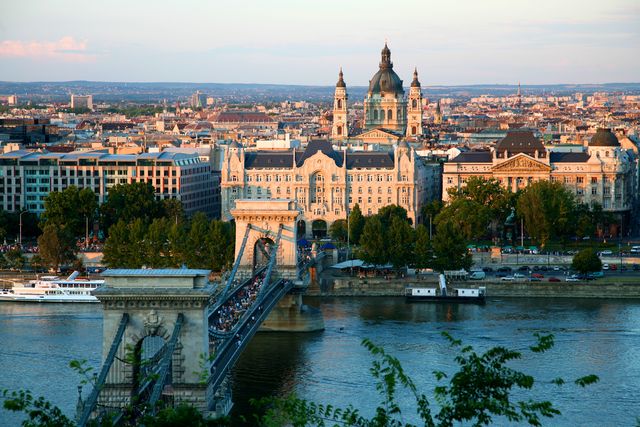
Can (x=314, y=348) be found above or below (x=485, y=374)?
below

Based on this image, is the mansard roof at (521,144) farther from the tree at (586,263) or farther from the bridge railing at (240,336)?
the bridge railing at (240,336)

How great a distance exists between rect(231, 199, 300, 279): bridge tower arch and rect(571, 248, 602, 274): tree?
35.7 feet

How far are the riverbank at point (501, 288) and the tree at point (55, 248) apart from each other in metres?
8.00

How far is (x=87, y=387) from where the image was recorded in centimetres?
2719

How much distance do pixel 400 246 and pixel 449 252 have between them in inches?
59.3

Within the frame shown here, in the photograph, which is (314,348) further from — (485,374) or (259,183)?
(259,183)

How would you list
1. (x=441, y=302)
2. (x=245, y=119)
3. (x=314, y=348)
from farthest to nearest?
(x=245, y=119) < (x=441, y=302) < (x=314, y=348)

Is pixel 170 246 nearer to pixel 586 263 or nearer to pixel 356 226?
pixel 356 226

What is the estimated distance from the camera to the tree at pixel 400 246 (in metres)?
47.1

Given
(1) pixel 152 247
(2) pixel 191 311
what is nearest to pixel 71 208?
(1) pixel 152 247

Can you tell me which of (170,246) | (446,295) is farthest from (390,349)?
(170,246)

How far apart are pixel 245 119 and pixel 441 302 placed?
115m

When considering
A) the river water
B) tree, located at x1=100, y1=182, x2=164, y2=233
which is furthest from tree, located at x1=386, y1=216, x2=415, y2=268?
tree, located at x1=100, y1=182, x2=164, y2=233

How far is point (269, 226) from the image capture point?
38.7 metres
